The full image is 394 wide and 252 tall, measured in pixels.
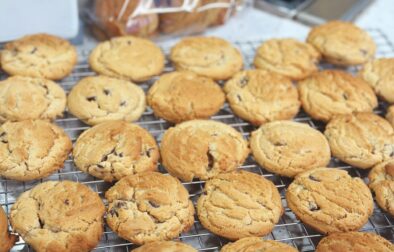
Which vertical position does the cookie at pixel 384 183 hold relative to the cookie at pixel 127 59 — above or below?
below

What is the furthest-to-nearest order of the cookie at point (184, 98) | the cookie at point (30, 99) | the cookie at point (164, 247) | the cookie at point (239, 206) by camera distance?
the cookie at point (184, 98), the cookie at point (30, 99), the cookie at point (239, 206), the cookie at point (164, 247)

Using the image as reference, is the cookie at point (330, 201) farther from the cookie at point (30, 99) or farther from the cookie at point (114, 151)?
the cookie at point (30, 99)

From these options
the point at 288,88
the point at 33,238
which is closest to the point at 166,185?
the point at 33,238

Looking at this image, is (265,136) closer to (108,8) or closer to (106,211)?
(106,211)

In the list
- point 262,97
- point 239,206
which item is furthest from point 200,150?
point 262,97

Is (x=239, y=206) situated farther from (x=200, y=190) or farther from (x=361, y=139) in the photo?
(x=361, y=139)

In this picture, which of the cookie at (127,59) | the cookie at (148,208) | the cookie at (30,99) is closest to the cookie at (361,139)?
the cookie at (148,208)
